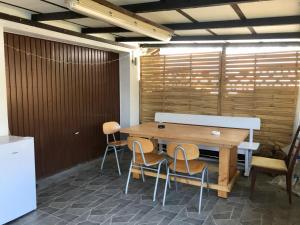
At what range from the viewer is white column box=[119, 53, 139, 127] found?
595 cm

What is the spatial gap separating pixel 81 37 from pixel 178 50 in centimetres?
217

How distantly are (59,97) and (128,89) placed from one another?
1768 mm

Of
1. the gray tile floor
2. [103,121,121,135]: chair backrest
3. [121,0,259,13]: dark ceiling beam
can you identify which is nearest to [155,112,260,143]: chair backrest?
the gray tile floor

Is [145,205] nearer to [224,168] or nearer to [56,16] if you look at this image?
[224,168]

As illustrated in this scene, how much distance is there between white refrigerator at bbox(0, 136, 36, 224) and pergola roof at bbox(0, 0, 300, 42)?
64.5 inches

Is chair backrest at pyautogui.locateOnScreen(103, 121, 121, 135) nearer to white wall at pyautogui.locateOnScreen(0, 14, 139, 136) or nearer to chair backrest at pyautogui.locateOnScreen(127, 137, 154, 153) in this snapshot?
white wall at pyautogui.locateOnScreen(0, 14, 139, 136)

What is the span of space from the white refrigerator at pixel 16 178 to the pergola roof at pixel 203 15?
64.5 inches

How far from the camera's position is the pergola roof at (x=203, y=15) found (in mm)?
2863

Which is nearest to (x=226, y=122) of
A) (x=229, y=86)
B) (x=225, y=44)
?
(x=229, y=86)

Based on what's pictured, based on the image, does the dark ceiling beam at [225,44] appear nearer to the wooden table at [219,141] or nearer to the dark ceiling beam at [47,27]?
the dark ceiling beam at [47,27]

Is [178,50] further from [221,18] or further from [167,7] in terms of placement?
[167,7]

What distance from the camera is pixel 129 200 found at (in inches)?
144

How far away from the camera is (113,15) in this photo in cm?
285

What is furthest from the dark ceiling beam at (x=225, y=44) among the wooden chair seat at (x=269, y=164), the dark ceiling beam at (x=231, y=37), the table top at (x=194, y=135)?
the wooden chair seat at (x=269, y=164)
